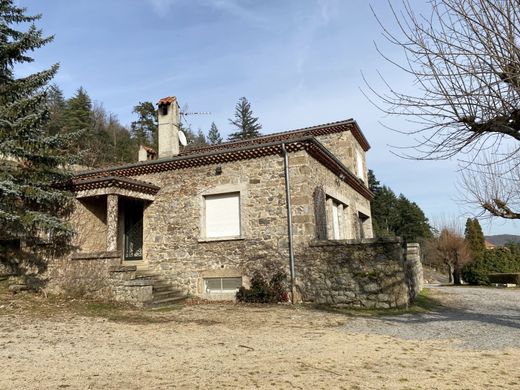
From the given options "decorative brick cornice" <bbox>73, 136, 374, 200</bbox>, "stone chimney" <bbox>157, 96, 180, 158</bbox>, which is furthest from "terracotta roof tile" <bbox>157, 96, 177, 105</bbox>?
"decorative brick cornice" <bbox>73, 136, 374, 200</bbox>

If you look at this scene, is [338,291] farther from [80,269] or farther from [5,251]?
[5,251]

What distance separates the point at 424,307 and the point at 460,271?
55.5 feet

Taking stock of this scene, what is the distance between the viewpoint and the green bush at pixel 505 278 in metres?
19.7

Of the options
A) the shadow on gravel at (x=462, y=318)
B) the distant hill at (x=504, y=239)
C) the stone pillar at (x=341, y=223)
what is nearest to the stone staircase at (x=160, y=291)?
the shadow on gravel at (x=462, y=318)

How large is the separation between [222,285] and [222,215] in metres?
1.97

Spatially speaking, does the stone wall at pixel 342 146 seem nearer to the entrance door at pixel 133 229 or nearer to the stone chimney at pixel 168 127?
the stone chimney at pixel 168 127

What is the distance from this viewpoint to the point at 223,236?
10.9 meters

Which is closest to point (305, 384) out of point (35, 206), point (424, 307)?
point (424, 307)

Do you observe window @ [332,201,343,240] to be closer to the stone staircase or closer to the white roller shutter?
the white roller shutter

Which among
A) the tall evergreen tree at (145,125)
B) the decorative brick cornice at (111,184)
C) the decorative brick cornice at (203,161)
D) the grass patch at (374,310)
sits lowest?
the grass patch at (374,310)

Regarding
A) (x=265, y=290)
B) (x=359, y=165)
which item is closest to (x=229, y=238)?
(x=265, y=290)

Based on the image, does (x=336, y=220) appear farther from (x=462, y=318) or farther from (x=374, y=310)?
(x=462, y=318)

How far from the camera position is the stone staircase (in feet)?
31.8

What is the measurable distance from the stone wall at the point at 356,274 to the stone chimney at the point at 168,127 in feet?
21.2
